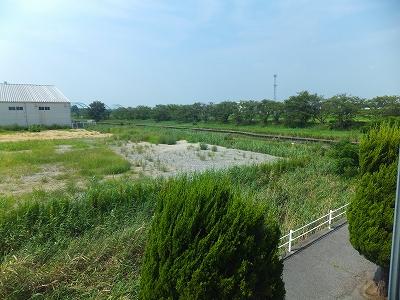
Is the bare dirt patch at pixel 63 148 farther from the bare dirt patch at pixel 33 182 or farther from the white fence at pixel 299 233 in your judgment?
the white fence at pixel 299 233

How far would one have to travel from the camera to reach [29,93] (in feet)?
165

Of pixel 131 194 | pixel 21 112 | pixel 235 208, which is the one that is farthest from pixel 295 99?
pixel 235 208

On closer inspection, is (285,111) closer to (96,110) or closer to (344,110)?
(344,110)

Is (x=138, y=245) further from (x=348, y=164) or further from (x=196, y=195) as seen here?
(x=348, y=164)

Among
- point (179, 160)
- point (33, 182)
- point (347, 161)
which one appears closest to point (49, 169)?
point (33, 182)

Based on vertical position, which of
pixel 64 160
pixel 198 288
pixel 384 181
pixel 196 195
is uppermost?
pixel 196 195

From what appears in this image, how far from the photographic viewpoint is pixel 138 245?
7461 millimetres

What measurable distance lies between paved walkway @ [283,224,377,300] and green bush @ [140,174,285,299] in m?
A: 2.95

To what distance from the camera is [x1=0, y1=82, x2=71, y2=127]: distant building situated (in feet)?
151

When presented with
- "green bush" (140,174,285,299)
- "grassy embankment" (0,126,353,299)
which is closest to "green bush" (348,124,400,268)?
"grassy embankment" (0,126,353,299)

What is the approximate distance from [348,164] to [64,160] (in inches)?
674

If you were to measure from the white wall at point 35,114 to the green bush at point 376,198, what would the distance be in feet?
162

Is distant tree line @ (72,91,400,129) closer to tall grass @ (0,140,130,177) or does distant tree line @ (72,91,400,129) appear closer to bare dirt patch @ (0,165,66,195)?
tall grass @ (0,140,130,177)

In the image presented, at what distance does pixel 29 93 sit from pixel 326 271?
52938 mm
